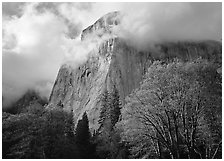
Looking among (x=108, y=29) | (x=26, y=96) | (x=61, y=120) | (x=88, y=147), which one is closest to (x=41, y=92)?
(x=26, y=96)

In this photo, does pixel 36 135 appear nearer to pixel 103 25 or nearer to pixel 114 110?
pixel 114 110

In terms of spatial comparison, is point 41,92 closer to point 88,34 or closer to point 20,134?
point 88,34

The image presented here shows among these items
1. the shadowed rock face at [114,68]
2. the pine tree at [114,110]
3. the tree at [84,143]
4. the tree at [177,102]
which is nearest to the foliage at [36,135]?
the tree at [84,143]

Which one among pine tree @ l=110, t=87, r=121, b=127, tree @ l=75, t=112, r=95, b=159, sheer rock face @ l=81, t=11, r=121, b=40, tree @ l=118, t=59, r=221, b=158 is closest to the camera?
tree @ l=118, t=59, r=221, b=158

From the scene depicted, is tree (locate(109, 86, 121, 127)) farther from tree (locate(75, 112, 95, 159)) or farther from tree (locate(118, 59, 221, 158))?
tree (locate(118, 59, 221, 158))

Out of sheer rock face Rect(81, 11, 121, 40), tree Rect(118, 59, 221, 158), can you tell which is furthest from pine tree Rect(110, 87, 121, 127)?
sheer rock face Rect(81, 11, 121, 40)

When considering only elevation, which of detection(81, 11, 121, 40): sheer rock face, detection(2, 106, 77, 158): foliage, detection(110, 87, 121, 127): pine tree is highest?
detection(81, 11, 121, 40): sheer rock face
